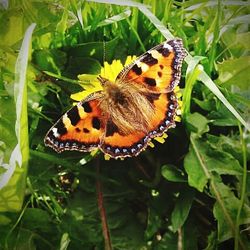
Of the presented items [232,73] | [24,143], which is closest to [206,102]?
[232,73]

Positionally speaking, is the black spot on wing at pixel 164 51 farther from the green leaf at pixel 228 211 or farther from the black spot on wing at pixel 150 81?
the green leaf at pixel 228 211

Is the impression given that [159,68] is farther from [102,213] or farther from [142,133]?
[102,213]

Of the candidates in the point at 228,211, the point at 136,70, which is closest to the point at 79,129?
the point at 136,70

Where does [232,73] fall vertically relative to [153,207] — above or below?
above

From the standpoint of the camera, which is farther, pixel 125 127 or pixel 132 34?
pixel 132 34

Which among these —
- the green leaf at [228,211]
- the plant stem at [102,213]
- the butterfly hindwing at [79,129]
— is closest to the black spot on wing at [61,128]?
the butterfly hindwing at [79,129]

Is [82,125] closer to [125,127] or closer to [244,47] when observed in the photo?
[125,127]

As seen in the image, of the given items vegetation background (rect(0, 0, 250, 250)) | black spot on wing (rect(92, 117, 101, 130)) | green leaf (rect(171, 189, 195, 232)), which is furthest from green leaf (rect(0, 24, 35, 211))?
green leaf (rect(171, 189, 195, 232))
